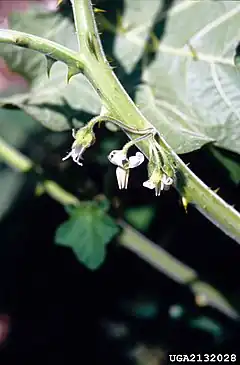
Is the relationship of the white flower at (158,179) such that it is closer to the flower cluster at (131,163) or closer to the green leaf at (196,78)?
the flower cluster at (131,163)

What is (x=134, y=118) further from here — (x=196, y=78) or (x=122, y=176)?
(x=196, y=78)

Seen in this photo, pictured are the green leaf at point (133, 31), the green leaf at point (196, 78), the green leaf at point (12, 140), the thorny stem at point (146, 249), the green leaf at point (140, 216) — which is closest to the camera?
the green leaf at point (196, 78)

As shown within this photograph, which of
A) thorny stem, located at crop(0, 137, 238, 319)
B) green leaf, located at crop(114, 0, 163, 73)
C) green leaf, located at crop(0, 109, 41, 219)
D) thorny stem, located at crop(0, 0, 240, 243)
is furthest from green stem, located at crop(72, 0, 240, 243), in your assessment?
green leaf, located at crop(0, 109, 41, 219)

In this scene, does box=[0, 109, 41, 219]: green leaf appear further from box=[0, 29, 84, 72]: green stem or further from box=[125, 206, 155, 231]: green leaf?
box=[0, 29, 84, 72]: green stem

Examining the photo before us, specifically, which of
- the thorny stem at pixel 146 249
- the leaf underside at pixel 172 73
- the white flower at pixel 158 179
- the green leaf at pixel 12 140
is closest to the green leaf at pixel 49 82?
the leaf underside at pixel 172 73

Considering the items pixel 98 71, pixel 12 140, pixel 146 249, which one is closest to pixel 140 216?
pixel 146 249

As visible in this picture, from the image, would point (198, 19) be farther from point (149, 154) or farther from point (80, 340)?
point (80, 340)

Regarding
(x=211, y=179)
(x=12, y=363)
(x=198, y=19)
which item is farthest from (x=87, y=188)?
(x=12, y=363)
